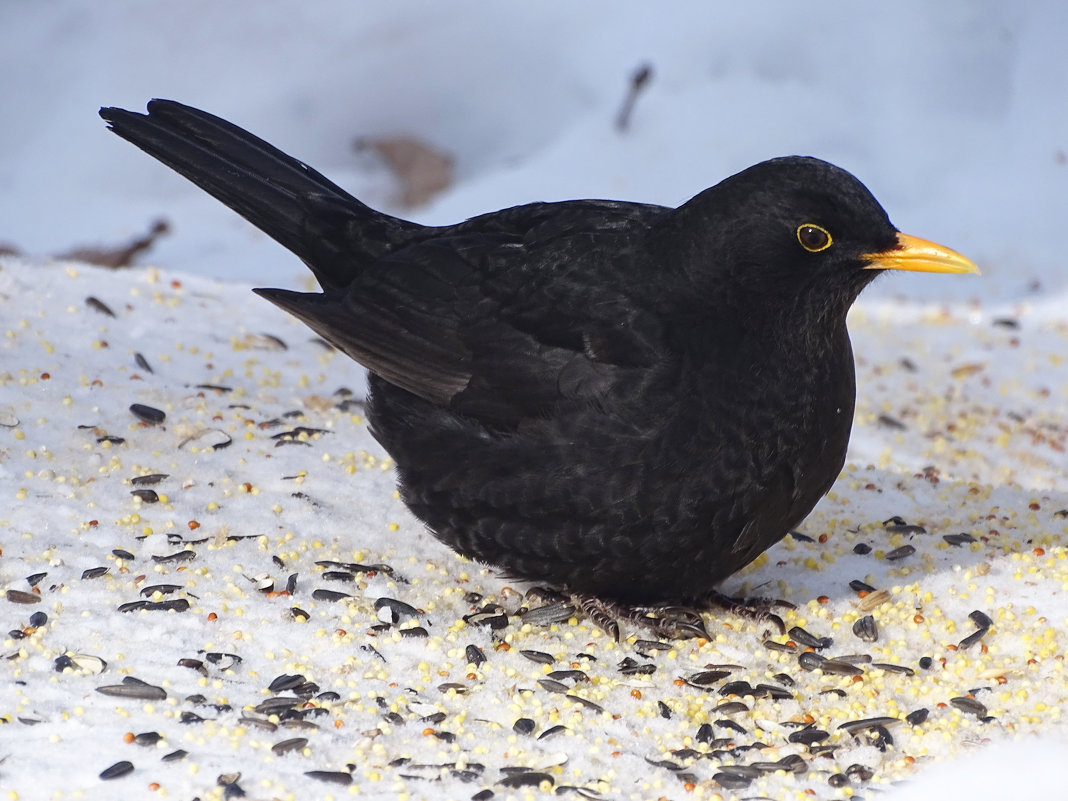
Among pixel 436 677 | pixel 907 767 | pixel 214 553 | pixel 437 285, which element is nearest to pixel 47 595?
pixel 214 553

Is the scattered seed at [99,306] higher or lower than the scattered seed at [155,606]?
higher

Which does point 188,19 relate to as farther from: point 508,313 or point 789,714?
point 789,714

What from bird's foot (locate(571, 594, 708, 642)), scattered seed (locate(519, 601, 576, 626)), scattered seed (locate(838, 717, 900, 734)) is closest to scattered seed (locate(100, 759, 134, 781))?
scattered seed (locate(519, 601, 576, 626))

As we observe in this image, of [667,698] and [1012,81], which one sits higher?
[1012,81]

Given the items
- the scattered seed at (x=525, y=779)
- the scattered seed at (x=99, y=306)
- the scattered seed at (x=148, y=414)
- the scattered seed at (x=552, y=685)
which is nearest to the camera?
the scattered seed at (x=525, y=779)

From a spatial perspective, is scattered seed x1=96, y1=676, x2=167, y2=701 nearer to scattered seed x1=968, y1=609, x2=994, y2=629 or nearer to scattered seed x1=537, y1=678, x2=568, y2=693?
scattered seed x1=537, y1=678, x2=568, y2=693

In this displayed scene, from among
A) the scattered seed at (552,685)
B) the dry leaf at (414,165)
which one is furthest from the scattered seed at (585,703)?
the dry leaf at (414,165)

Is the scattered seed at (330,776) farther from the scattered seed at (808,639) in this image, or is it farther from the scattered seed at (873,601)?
the scattered seed at (873,601)
